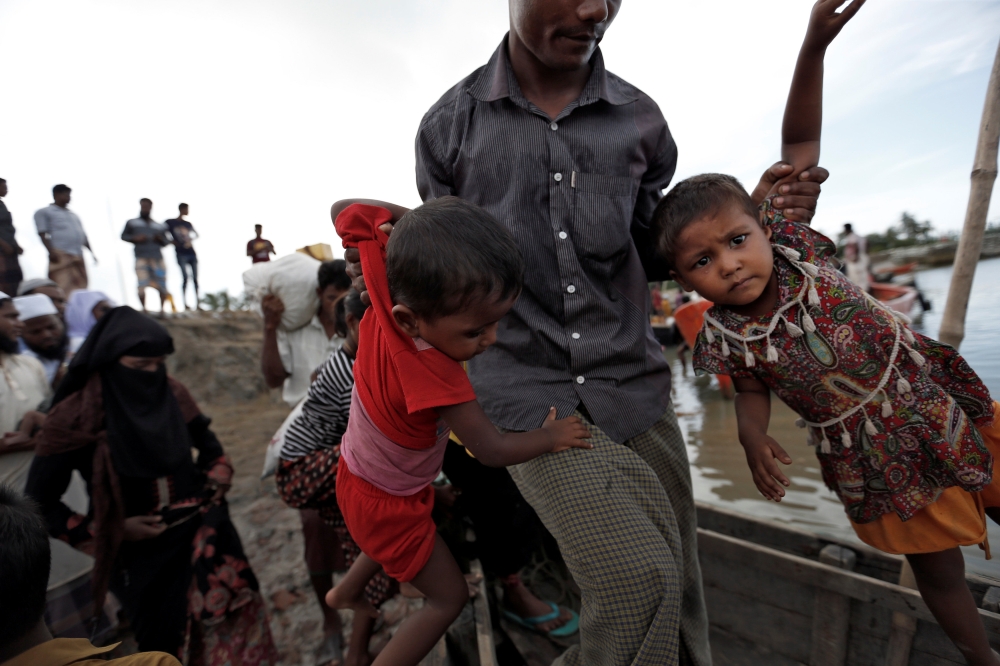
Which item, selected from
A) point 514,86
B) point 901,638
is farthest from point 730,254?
point 901,638

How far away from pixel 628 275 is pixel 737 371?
0.46m

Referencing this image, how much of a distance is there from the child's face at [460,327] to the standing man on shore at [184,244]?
893 centimetres

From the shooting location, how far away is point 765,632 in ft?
8.01

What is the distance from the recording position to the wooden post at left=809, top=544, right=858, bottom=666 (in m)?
2.15

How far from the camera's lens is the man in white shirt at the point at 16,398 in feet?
9.52

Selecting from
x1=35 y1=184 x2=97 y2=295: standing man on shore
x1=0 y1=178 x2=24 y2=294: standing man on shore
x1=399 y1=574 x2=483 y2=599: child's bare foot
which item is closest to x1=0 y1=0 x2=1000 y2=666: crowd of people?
x1=399 y1=574 x2=483 y2=599: child's bare foot

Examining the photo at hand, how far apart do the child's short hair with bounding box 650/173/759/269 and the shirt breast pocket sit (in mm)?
118

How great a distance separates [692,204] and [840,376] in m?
0.67

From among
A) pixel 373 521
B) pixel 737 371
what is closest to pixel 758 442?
pixel 737 371

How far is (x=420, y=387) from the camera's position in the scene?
1.33 metres

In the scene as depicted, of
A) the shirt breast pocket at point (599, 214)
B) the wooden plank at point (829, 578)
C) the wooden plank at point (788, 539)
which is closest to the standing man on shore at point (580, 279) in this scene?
the shirt breast pocket at point (599, 214)

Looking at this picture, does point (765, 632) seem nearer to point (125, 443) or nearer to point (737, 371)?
point (737, 371)

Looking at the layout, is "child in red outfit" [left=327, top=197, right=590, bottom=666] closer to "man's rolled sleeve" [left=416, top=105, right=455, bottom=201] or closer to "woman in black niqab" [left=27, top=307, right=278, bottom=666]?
"man's rolled sleeve" [left=416, top=105, right=455, bottom=201]

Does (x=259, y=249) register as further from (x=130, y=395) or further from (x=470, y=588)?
(x=470, y=588)
